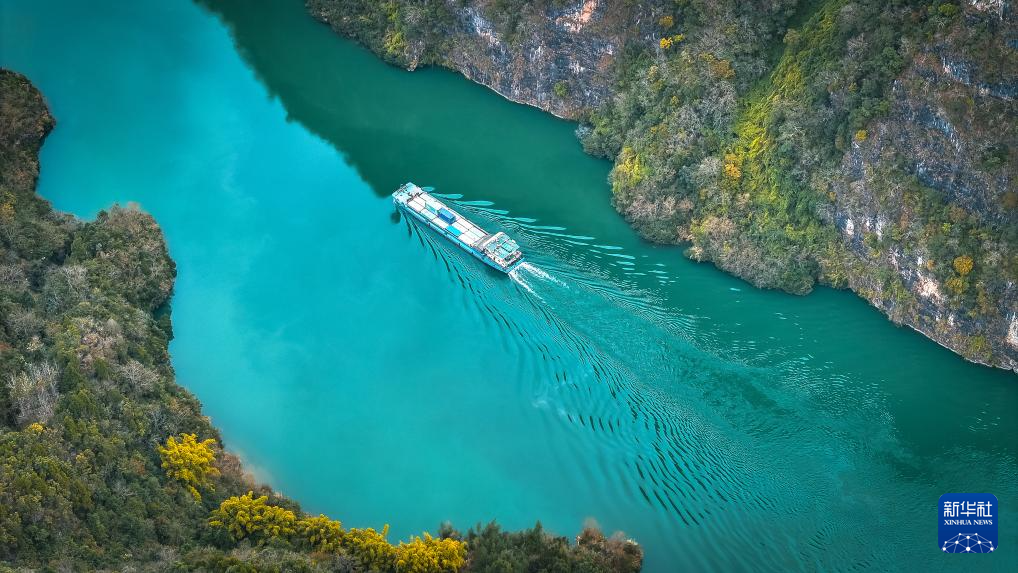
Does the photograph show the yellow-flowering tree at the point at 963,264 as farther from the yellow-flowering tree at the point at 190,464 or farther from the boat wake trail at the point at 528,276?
the yellow-flowering tree at the point at 190,464

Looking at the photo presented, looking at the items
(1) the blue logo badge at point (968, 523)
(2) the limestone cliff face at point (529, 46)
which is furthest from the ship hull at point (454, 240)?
(1) the blue logo badge at point (968, 523)

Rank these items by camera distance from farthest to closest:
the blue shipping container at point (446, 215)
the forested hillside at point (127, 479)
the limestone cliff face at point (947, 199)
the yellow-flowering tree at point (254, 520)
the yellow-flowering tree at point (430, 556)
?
the blue shipping container at point (446, 215)
the limestone cliff face at point (947, 199)
the yellow-flowering tree at point (254, 520)
the yellow-flowering tree at point (430, 556)
the forested hillside at point (127, 479)

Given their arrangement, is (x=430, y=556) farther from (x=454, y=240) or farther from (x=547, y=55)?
(x=547, y=55)

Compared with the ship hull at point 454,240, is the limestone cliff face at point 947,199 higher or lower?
lower

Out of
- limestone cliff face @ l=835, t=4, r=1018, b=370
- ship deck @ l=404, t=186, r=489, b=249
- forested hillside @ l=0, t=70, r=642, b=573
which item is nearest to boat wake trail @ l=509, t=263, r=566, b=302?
ship deck @ l=404, t=186, r=489, b=249

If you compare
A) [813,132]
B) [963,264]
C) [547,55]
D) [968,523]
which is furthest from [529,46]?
[968,523]

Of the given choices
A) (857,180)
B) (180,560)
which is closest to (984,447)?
(857,180)

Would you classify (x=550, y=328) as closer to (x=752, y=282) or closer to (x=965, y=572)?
(x=752, y=282)
